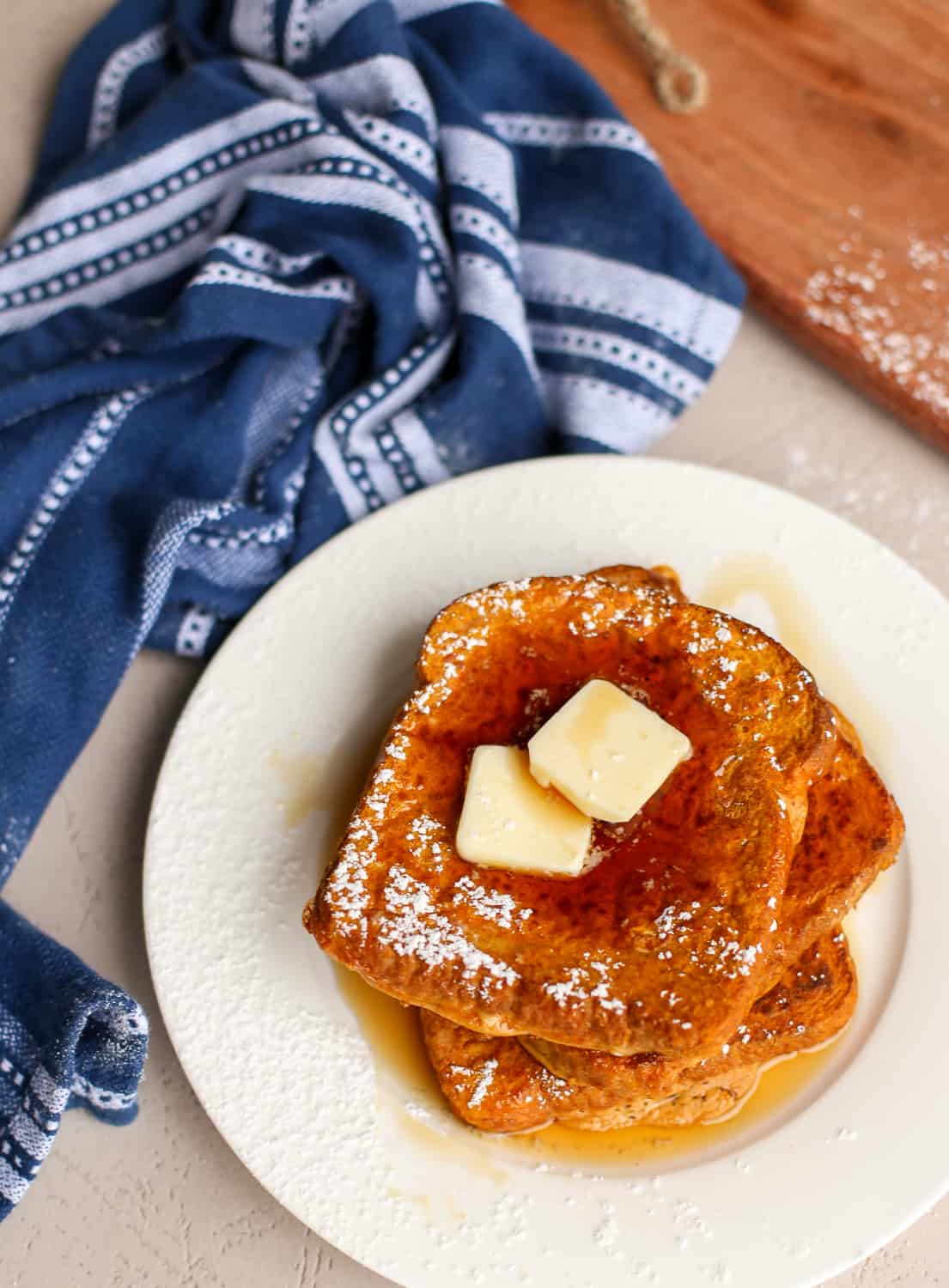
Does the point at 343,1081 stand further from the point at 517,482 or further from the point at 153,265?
the point at 153,265

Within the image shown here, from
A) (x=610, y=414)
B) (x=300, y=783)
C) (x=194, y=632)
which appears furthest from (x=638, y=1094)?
(x=610, y=414)

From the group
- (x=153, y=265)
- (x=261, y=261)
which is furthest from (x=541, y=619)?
(x=153, y=265)

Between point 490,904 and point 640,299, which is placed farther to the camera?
point 640,299

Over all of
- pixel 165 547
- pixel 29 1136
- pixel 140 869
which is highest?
pixel 165 547

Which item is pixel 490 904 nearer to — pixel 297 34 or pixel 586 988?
pixel 586 988

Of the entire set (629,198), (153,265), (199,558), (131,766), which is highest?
(629,198)

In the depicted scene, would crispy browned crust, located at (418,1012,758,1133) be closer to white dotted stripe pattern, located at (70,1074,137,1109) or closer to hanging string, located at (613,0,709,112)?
white dotted stripe pattern, located at (70,1074,137,1109)

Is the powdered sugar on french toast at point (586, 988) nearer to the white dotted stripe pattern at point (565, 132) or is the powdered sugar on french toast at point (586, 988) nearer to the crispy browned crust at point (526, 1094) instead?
the crispy browned crust at point (526, 1094)
